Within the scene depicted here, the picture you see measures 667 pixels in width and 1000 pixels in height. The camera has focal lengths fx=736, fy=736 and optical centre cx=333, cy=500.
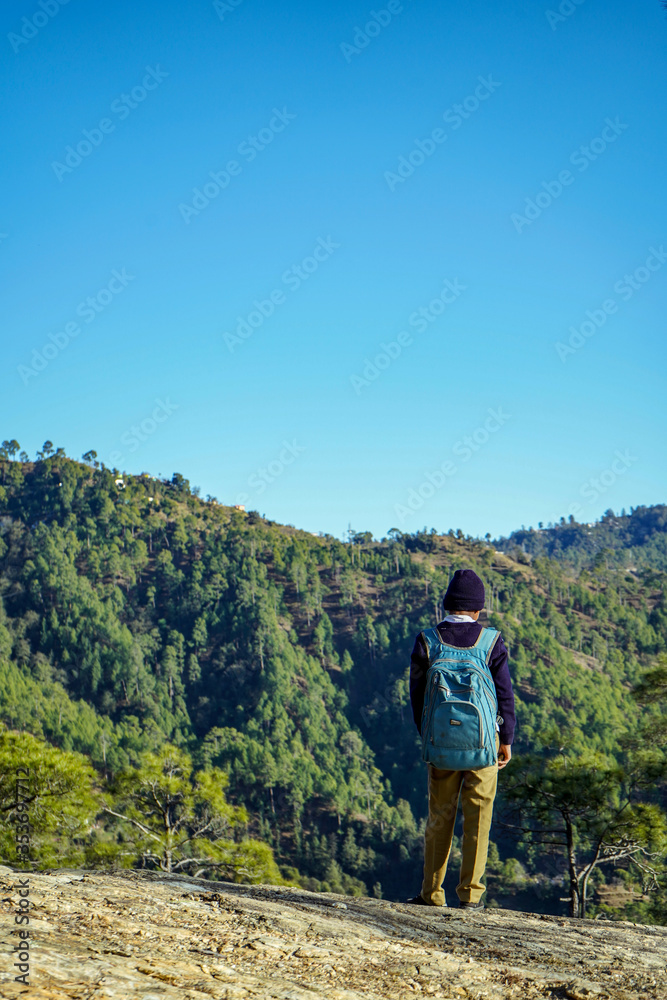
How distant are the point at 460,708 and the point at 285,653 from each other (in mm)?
90531

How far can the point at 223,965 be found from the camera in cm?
245

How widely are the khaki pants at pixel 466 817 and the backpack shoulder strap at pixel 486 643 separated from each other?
497 mm

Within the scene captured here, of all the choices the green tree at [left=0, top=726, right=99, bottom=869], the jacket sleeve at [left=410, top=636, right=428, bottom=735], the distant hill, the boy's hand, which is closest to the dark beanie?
the jacket sleeve at [left=410, top=636, right=428, bottom=735]

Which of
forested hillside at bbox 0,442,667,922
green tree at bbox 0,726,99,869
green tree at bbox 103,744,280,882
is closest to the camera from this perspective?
green tree at bbox 0,726,99,869

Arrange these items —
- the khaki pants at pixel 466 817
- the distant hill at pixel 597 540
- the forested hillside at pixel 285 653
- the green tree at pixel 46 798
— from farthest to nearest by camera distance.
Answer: the distant hill at pixel 597 540 → the forested hillside at pixel 285 653 → the green tree at pixel 46 798 → the khaki pants at pixel 466 817

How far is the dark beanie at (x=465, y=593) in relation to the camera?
378 centimetres

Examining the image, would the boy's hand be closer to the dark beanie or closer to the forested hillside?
the dark beanie

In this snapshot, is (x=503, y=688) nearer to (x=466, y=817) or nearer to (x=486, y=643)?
(x=486, y=643)

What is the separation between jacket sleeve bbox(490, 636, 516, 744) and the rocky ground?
2.97 feet

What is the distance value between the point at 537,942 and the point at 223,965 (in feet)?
4.95

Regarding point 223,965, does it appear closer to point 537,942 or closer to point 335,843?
point 537,942

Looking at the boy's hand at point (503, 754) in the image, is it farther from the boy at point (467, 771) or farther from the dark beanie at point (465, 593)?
the dark beanie at point (465, 593)

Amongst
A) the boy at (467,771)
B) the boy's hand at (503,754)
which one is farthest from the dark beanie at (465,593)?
the boy's hand at (503,754)

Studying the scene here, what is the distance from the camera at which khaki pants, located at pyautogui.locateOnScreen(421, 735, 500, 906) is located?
367 centimetres
